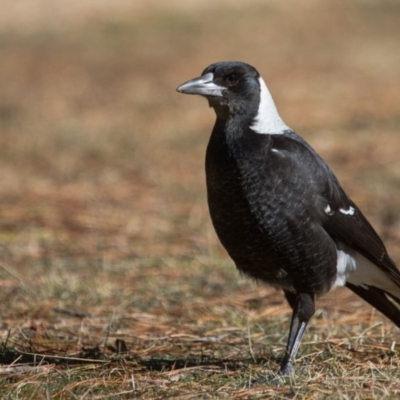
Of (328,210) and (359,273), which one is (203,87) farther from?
(359,273)

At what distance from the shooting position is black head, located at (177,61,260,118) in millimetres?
3996

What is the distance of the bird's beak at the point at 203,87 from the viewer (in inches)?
155

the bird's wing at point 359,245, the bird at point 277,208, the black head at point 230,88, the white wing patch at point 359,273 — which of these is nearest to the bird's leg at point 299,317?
the bird at point 277,208

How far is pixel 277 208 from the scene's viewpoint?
12.2 ft

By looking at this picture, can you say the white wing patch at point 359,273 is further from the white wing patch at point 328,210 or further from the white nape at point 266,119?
the white nape at point 266,119

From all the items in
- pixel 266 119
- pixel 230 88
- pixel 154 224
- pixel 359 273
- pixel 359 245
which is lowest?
pixel 154 224

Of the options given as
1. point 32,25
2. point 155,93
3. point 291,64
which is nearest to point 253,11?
point 32,25

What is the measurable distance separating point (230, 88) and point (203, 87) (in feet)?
0.42

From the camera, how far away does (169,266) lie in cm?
570

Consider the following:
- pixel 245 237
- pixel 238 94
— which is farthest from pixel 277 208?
pixel 238 94

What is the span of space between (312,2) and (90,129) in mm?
11931

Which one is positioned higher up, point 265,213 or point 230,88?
point 230,88

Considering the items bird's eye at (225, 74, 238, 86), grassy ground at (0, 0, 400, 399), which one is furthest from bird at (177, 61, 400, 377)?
grassy ground at (0, 0, 400, 399)

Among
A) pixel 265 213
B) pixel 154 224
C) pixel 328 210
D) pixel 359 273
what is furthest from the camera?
pixel 154 224
